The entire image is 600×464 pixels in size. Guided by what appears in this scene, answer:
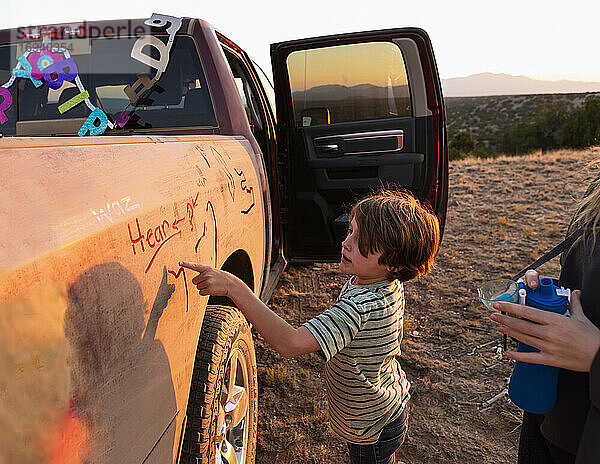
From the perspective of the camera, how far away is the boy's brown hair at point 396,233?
59.3 inches

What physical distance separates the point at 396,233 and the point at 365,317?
28cm

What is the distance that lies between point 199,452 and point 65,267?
95cm

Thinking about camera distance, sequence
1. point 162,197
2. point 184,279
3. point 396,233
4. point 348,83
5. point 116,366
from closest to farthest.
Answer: point 116,366
point 162,197
point 184,279
point 396,233
point 348,83

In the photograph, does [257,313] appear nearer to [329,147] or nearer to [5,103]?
[5,103]

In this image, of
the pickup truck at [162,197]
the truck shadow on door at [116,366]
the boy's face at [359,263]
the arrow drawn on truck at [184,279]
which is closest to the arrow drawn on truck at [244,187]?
the pickup truck at [162,197]

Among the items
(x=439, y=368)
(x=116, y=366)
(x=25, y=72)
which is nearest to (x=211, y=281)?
(x=116, y=366)

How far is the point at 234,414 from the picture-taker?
1978mm

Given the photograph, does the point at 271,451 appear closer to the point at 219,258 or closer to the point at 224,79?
the point at 219,258

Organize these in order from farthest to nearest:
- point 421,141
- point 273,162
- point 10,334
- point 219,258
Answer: point 421,141
point 273,162
point 219,258
point 10,334

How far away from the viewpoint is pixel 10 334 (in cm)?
72

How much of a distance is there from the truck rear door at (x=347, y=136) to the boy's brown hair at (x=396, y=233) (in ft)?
6.38

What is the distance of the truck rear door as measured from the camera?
3.53 m

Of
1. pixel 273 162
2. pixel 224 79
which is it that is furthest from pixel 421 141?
pixel 224 79

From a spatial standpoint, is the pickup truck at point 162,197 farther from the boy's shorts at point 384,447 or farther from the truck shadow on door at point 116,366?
the boy's shorts at point 384,447
